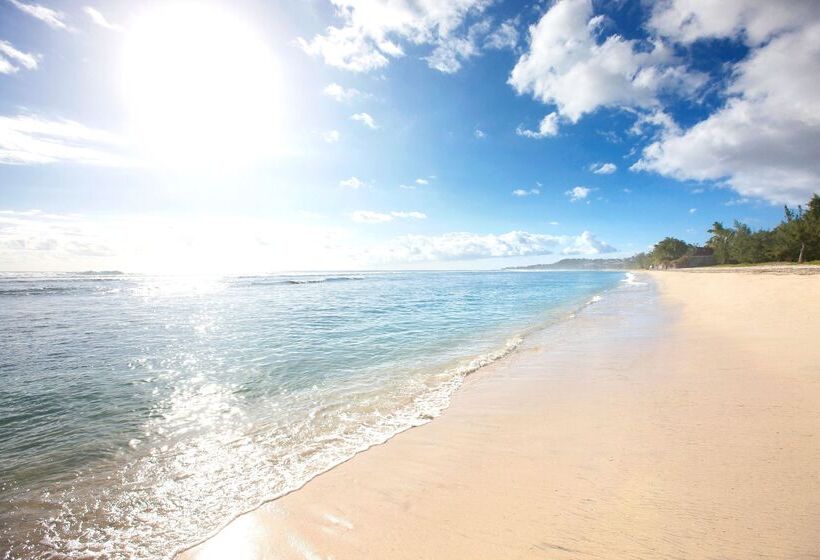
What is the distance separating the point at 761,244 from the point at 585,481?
404 ft

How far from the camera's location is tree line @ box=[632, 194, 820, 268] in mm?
68188

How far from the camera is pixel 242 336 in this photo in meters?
15.4

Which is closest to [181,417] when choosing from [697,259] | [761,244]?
[761,244]

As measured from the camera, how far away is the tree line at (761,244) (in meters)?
68.2

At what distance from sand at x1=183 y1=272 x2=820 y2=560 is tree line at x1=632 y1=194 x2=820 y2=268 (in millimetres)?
92395

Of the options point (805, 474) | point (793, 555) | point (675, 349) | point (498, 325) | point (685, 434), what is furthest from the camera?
point (498, 325)

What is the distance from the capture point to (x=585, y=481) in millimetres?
4180

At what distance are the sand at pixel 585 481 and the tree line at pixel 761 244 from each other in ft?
303

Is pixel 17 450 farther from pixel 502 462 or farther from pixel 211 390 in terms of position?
pixel 502 462

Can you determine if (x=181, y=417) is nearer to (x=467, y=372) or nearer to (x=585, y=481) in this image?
(x=467, y=372)

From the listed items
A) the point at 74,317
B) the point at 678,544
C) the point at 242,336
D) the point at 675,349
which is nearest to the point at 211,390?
the point at 242,336

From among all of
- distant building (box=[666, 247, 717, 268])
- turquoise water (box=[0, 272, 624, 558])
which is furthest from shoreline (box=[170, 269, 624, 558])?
distant building (box=[666, 247, 717, 268])

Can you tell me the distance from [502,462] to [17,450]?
7858 millimetres

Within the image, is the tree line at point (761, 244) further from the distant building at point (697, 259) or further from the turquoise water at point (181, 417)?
the turquoise water at point (181, 417)
